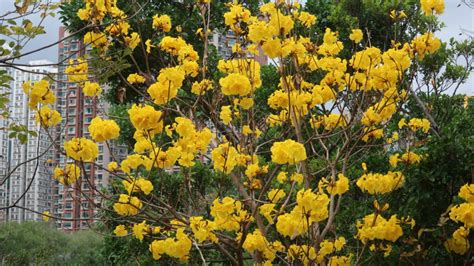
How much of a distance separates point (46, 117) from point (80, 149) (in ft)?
0.84

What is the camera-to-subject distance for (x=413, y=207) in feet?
10.0

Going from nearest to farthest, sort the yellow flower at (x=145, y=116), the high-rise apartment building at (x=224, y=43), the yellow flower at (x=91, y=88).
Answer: the yellow flower at (x=145, y=116) → the yellow flower at (x=91, y=88) → the high-rise apartment building at (x=224, y=43)

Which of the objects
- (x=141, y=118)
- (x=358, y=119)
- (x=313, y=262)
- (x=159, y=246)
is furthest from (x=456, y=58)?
(x=141, y=118)

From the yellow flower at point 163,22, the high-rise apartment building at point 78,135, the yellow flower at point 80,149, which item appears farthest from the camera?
the yellow flower at point 163,22

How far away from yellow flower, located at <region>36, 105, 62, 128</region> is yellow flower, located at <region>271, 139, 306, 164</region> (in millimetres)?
839

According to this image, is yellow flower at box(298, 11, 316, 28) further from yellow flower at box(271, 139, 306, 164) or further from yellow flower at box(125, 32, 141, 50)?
yellow flower at box(271, 139, 306, 164)

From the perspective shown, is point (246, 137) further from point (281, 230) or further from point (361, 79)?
point (281, 230)

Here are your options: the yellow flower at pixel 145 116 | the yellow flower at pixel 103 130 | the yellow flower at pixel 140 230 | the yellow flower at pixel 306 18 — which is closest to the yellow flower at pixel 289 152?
the yellow flower at pixel 145 116

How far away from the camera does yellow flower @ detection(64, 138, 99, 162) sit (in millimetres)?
2059

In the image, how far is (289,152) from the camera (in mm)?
2146

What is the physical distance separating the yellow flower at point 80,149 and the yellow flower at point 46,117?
207mm

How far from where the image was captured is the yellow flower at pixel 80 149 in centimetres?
206

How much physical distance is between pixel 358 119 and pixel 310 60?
0.41 metres

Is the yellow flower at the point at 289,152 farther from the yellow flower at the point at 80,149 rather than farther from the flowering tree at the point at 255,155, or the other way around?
the yellow flower at the point at 80,149
